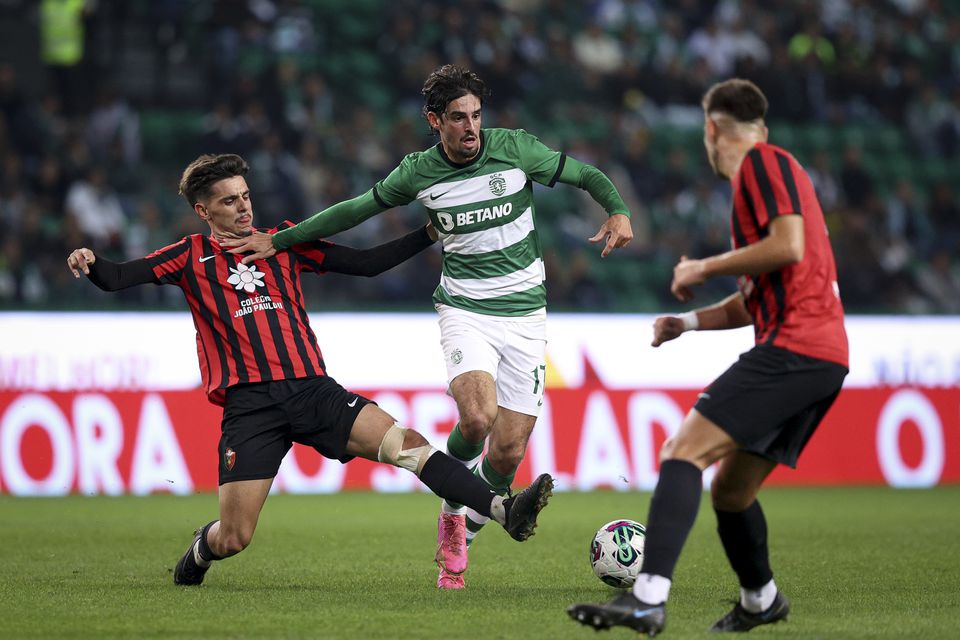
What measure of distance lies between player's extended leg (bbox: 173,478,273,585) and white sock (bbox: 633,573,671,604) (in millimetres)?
2272

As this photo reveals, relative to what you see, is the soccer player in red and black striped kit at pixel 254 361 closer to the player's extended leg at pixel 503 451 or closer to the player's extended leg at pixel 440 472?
the player's extended leg at pixel 440 472

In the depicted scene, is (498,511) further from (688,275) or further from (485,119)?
(485,119)

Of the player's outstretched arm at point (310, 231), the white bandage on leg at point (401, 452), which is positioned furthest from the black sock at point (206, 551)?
the player's outstretched arm at point (310, 231)

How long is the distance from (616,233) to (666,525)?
1.98 meters

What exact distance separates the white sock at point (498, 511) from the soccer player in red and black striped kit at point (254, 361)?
230mm

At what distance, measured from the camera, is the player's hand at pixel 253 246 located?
6363mm

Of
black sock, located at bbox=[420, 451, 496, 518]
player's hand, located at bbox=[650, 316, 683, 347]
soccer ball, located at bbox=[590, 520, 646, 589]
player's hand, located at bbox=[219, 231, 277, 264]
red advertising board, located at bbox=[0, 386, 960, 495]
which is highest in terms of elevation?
player's hand, located at bbox=[219, 231, 277, 264]

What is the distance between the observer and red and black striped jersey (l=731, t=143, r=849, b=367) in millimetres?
4445

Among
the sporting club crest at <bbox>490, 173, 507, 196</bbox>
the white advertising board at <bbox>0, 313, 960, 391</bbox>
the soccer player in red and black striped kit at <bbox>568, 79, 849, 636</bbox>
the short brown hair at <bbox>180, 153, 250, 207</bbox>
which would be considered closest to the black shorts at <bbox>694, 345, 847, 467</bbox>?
the soccer player in red and black striped kit at <bbox>568, 79, 849, 636</bbox>

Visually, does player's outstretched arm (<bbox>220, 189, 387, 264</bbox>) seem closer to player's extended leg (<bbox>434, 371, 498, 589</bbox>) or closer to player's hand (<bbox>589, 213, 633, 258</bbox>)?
player's extended leg (<bbox>434, 371, 498, 589</bbox>)

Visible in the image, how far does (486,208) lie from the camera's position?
6484 millimetres

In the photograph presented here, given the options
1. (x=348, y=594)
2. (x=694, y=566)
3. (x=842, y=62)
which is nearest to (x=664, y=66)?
(x=842, y=62)

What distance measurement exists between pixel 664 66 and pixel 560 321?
529cm

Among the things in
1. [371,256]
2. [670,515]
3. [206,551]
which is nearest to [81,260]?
[371,256]
